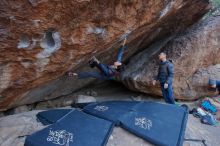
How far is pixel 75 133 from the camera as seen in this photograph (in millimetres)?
4926

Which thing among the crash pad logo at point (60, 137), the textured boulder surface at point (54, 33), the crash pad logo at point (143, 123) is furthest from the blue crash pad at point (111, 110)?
the textured boulder surface at point (54, 33)

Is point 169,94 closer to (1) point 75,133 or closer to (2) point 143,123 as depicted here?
(2) point 143,123

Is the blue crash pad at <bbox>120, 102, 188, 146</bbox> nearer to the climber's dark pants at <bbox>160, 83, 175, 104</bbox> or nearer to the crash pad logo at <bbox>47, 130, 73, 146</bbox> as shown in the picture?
the crash pad logo at <bbox>47, 130, 73, 146</bbox>

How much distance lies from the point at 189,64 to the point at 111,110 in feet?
14.4

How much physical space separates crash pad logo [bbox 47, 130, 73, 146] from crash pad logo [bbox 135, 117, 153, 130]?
141 centimetres

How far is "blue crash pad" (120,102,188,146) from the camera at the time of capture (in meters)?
5.02

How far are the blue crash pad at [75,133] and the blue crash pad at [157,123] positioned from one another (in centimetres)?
52

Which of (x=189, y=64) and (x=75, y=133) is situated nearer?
(x=75, y=133)

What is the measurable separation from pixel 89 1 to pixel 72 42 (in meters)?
1.19

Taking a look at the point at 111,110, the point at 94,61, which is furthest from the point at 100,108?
the point at 94,61

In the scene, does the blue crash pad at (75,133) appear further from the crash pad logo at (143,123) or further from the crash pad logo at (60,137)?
the crash pad logo at (143,123)

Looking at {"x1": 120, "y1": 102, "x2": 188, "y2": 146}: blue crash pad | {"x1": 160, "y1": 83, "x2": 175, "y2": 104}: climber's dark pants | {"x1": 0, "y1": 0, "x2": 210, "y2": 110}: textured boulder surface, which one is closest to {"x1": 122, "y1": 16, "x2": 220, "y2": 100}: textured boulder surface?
{"x1": 160, "y1": 83, "x2": 175, "y2": 104}: climber's dark pants

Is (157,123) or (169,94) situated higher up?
(169,94)

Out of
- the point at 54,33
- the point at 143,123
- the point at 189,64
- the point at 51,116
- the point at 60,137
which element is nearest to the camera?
the point at 60,137
